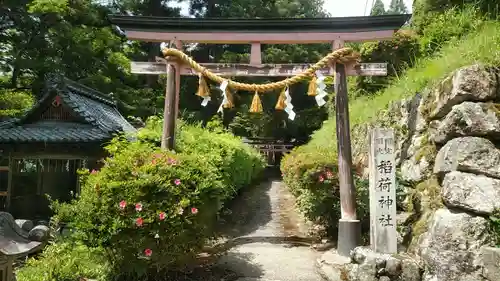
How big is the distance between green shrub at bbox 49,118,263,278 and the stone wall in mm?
3630

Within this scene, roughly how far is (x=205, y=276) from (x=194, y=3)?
2537 cm

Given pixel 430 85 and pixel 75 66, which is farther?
pixel 75 66

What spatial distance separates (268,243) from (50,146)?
25.7ft

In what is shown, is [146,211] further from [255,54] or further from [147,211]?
[255,54]

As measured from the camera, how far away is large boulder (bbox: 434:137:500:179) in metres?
6.25

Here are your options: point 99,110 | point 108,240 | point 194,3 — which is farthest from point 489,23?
point 194,3

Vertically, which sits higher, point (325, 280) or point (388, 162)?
point (388, 162)

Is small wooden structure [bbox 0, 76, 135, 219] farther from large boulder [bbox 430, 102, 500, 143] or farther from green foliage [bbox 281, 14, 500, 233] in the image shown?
large boulder [bbox 430, 102, 500, 143]

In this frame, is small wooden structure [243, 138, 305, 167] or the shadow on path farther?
small wooden structure [243, 138, 305, 167]

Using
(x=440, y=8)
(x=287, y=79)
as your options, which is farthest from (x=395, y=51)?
(x=287, y=79)

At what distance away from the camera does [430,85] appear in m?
8.23

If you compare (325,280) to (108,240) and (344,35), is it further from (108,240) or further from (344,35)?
(344,35)

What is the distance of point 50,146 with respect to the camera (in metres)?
12.7

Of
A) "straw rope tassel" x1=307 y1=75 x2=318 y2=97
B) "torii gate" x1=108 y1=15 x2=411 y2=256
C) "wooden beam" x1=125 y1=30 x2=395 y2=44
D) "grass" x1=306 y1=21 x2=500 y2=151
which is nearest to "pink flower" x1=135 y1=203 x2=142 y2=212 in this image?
"torii gate" x1=108 y1=15 x2=411 y2=256
